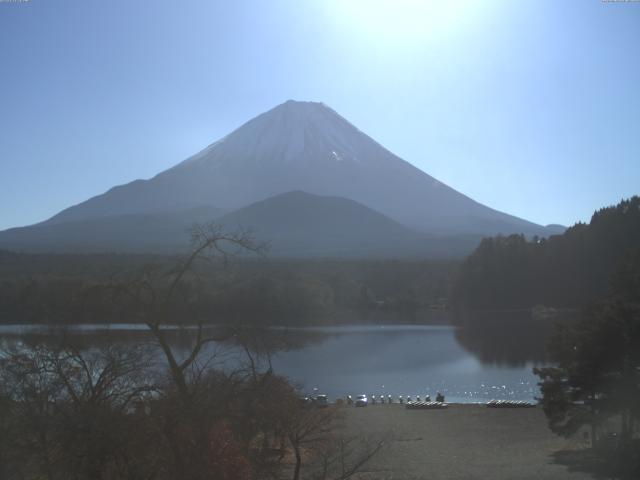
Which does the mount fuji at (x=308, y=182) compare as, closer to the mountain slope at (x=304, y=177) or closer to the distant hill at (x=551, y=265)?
the mountain slope at (x=304, y=177)

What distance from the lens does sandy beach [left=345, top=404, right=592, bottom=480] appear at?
770 centimetres

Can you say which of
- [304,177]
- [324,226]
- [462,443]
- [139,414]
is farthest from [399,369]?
[304,177]

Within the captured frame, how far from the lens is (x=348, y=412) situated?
1286cm

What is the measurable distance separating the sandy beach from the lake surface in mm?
1890

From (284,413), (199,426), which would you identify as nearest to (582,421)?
(284,413)

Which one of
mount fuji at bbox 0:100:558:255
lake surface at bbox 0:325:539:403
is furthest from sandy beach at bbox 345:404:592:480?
mount fuji at bbox 0:100:558:255

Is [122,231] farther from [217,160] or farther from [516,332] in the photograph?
[516,332]

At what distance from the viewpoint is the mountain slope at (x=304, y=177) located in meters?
81.4

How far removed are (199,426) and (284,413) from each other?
1.39 meters

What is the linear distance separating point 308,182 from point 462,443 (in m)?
74.8

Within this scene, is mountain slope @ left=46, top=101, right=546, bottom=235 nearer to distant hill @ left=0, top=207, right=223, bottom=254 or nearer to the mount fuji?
the mount fuji

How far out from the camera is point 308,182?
8412 cm

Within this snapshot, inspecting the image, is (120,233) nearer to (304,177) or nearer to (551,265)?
(304,177)

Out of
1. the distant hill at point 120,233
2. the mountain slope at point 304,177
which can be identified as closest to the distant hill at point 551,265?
the distant hill at point 120,233
